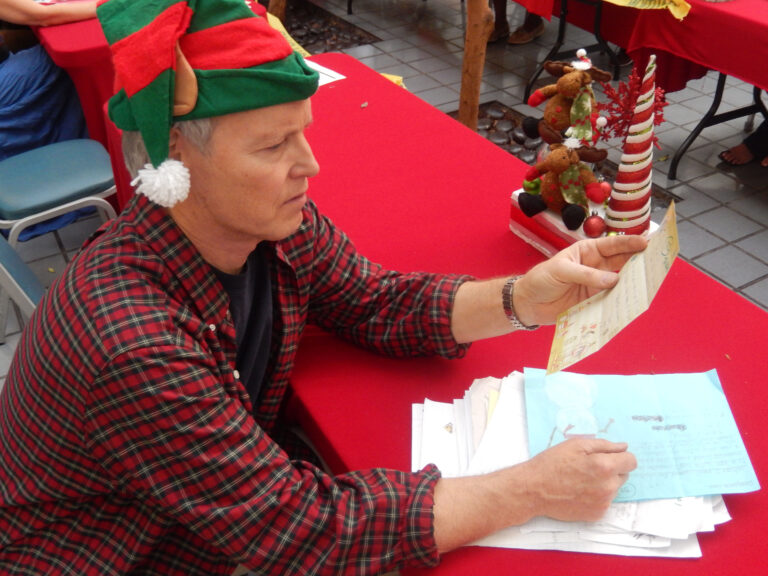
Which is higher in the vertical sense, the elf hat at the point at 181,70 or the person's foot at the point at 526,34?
the elf hat at the point at 181,70

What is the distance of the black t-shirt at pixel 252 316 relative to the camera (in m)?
1.32

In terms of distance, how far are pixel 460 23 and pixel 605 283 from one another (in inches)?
199

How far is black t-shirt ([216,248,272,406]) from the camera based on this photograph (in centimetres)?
132

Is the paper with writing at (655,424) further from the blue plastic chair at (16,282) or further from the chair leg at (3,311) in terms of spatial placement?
the chair leg at (3,311)

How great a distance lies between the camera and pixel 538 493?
42.0 inches

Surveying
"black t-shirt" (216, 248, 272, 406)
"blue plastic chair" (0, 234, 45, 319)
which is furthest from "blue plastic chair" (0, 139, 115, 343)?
"black t-shirt" (216, 248, 272, 406)

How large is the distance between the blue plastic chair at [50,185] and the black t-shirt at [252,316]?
Result: 1.49 m

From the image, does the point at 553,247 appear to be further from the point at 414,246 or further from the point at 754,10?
the point at 754,10

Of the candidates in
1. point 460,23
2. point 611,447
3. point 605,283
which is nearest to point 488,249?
point 605,283

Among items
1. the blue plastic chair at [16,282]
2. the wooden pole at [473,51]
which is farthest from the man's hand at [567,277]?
the wooden pole at [473,51]

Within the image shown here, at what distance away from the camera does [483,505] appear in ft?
3.50

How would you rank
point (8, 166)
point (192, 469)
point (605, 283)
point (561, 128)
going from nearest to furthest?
1. point (192, 469)
2. point (605, 283)
3. point (561, 128)
4. point (8, 166)

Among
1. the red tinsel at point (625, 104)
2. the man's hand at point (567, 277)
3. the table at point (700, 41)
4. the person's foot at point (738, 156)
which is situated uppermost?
the red tinsel at point (625, 104)

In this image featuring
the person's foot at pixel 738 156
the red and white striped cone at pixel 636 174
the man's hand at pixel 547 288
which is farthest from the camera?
the person's foot at pixel 738 156
